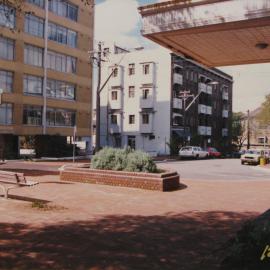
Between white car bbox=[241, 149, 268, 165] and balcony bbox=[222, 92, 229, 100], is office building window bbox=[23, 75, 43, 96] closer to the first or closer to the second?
white car bbox=[241, 149, 268, 165]

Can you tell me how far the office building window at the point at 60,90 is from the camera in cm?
4812

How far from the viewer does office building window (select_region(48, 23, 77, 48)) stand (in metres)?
48.2

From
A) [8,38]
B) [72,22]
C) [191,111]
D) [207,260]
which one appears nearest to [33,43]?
[8,38]

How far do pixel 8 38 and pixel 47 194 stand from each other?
32269mm

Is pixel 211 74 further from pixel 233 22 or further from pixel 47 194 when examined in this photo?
pixel 233 22

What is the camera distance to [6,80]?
43.1 meters

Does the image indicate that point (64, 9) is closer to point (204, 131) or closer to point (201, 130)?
point (201, 130)

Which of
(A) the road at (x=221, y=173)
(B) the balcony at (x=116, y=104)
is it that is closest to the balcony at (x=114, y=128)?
(B) the balcony at (x=116, y=104)

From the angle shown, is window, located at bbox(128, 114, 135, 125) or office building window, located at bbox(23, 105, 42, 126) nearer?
office building window, located at bbox(23, 105, 42, 126)

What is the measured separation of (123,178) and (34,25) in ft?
110

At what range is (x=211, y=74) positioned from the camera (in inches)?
2968

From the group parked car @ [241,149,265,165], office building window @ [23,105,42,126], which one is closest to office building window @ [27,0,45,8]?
office building window @ [23,105,42,126]

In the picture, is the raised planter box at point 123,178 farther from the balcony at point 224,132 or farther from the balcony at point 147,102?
the balcony at point 224,132

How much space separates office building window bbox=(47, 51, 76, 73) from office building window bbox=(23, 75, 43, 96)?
7.91 ft
